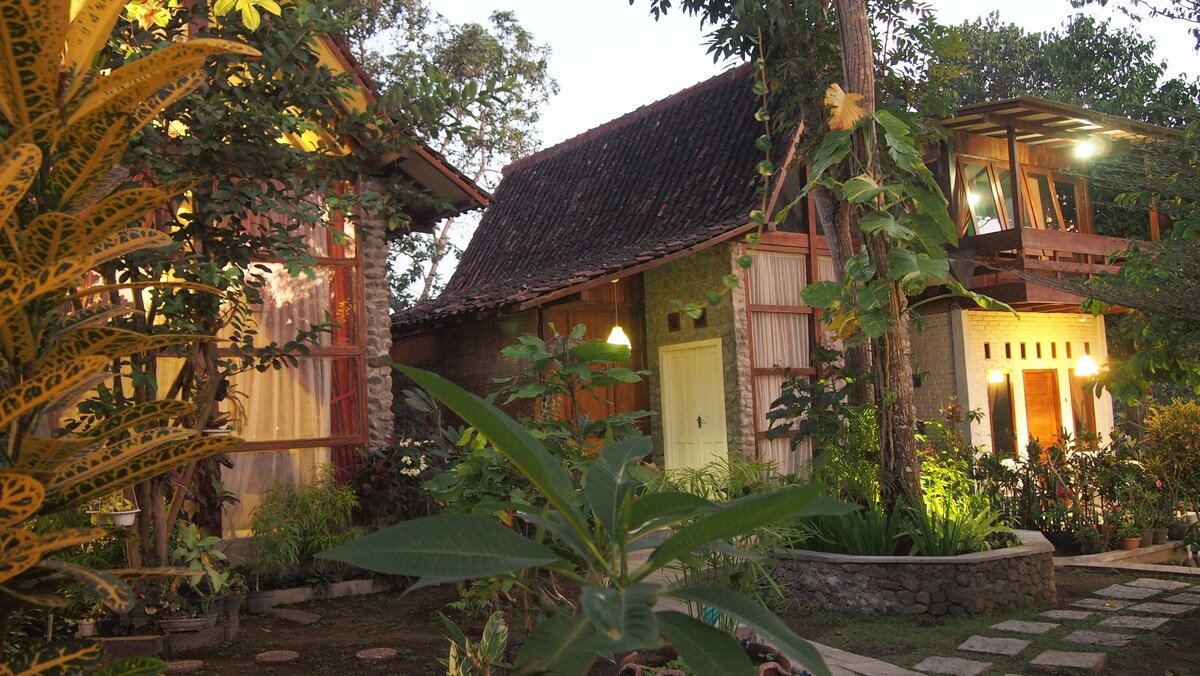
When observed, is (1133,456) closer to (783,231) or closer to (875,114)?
(783,231)

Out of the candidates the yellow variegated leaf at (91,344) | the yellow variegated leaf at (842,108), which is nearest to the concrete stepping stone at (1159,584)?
the yellow variegated leaf at (842,108)

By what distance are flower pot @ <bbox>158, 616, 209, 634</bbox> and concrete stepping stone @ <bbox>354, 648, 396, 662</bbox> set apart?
106 cm

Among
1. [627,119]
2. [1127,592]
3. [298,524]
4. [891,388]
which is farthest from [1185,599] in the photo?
[627,119]

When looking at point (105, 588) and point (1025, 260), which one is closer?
point (105, 588)

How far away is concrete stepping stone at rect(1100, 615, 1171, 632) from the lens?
605 centimetres

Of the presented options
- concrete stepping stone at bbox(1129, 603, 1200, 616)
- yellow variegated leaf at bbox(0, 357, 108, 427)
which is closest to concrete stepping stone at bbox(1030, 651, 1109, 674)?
concrete stepping stone at bbox(1129, 603, 1200, 616)

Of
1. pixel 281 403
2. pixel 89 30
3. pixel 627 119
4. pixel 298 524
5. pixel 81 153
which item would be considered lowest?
pixel 298 524

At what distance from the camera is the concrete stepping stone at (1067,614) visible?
6.42 metres

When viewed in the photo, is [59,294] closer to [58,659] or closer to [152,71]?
[152,71]

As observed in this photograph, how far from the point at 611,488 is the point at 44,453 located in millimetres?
750

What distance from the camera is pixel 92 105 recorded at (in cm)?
131

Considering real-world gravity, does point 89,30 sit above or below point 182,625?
above

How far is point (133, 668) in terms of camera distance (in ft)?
4.29

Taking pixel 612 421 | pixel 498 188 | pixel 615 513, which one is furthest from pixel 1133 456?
pixel 498 188
